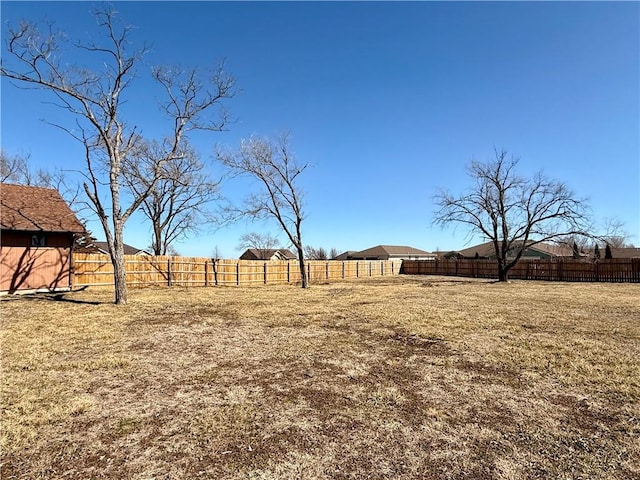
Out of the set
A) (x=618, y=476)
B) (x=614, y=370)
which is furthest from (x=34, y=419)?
(x=614, y=370)

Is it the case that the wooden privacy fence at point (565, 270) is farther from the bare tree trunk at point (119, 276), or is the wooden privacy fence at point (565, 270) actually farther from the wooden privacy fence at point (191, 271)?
the bare tree trunk at point (119, 276)

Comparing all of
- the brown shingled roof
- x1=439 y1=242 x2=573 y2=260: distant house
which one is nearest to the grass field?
the brown shingled roof

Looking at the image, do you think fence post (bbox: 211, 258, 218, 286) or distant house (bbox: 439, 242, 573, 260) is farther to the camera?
distant house (bbox: 439, 242, 573, 260)

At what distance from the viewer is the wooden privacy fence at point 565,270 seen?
25330 millimetres

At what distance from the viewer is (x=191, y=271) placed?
Answer: 1953 cm

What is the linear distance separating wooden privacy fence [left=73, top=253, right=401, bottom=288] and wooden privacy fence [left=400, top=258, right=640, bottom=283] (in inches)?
573

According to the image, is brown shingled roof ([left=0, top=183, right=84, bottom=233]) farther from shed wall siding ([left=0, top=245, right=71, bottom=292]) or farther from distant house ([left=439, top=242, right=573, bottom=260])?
distant house ([left=439, top=242, right=573, bottom=260])

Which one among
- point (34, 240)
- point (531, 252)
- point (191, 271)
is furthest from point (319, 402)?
point (531, 252)

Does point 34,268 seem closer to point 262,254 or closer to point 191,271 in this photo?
point 191,271

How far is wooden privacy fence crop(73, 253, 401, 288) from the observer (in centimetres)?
1573

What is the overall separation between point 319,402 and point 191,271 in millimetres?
17100

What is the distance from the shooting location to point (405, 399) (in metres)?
4.02

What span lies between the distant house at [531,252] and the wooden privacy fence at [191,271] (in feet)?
93.3

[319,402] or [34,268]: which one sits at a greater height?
[34,268]
